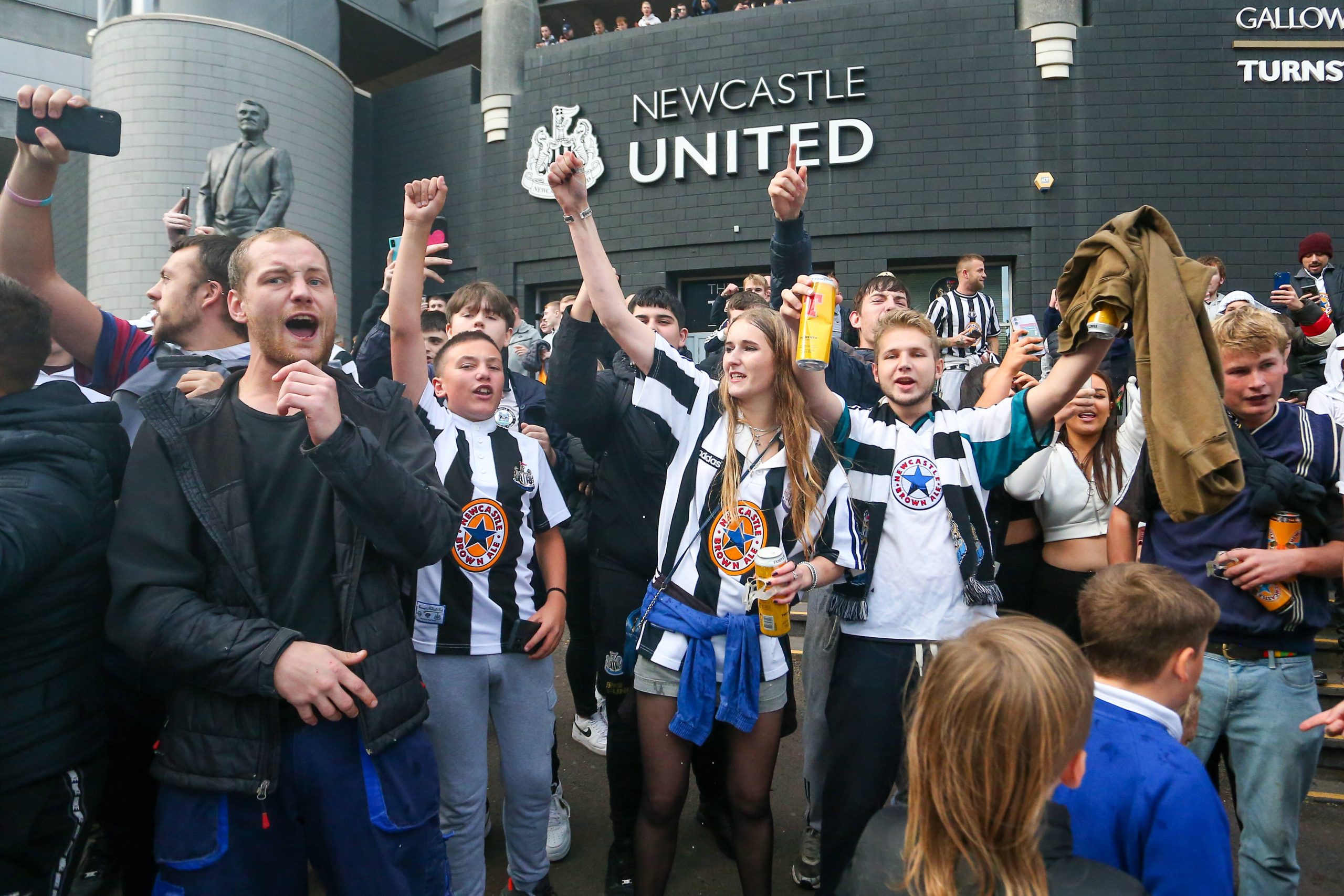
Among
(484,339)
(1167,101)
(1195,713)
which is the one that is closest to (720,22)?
(1167,101)

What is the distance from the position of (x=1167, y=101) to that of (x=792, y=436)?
1076 centimetres

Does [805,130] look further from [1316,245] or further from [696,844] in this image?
[696,844]

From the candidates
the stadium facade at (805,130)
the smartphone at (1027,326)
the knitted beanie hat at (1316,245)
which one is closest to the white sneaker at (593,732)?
the smartphone at (1027,326)

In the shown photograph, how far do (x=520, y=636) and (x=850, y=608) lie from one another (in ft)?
3.65

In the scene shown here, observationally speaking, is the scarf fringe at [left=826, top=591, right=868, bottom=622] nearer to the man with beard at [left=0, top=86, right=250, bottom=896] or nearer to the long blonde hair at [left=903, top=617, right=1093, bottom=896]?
the long blonde hair at [left=903, top=617, right=1093, bottom=896]

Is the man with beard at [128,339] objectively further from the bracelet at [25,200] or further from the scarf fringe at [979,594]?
the scarf fringe at [979,594]

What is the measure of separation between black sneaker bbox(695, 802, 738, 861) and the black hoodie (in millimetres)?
2388

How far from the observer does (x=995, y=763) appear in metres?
1.42

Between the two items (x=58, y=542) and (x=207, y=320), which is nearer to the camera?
(x=58, y=542)

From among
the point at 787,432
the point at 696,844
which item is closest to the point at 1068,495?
the point at 787,432

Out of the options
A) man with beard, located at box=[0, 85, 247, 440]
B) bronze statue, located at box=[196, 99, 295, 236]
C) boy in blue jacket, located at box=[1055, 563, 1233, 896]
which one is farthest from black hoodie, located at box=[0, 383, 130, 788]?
bronze statue, located at box=[196, 99, 295, 236]

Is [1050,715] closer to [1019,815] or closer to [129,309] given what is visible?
[1019,815]

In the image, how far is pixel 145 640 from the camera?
1.84m

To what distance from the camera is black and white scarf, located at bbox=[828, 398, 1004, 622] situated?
2.71 meters
